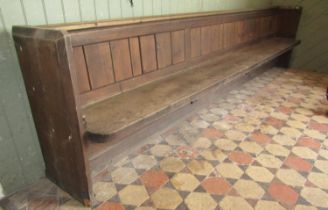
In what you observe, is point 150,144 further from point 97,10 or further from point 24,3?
point 24,3

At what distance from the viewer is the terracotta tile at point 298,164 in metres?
2.13

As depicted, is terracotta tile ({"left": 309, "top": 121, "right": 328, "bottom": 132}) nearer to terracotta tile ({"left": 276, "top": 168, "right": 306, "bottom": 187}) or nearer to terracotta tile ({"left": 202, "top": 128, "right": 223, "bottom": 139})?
terracotta tile ({"left": 276, "top": 168, "right": 306, "bottom": 187})

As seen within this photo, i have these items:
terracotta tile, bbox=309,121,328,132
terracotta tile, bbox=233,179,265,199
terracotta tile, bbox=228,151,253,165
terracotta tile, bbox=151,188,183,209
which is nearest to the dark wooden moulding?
terracotta tile, bbox=151,188,183,209

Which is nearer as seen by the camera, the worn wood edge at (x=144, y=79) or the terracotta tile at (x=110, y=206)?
the terracotta tile at (x=110, y=206)

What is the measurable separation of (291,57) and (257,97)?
225 cm

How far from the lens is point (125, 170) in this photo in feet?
6.98

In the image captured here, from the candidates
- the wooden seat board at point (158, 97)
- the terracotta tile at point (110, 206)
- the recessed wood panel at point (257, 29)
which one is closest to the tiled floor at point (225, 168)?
the terracotta tile at point (110, 206)

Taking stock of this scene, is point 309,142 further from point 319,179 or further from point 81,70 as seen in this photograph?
point 81,70

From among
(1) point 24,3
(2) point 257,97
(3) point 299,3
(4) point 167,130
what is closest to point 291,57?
(3) point 299,3

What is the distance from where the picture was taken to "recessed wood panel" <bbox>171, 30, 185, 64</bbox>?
2.66m

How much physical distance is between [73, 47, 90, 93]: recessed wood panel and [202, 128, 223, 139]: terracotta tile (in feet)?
4.28

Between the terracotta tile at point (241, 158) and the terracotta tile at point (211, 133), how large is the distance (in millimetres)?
324

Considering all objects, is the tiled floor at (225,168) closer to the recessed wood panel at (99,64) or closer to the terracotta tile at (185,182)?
the terracotta tile at (185,182)

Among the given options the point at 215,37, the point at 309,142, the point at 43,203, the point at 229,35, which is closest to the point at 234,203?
the point at 309,142
